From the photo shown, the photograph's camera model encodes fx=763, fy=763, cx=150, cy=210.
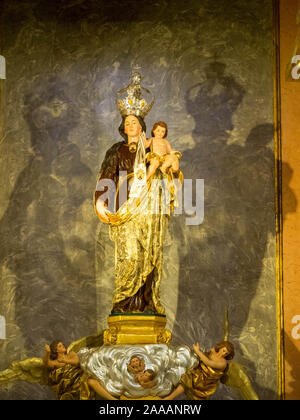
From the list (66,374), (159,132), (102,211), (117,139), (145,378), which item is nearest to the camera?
(145,378)

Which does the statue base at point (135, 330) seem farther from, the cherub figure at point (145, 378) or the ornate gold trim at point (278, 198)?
the ornate gold trim at point (278, 198)

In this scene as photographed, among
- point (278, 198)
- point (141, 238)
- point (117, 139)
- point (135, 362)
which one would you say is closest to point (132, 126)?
point (141, 238)

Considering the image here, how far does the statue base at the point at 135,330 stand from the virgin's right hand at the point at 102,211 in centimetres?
86

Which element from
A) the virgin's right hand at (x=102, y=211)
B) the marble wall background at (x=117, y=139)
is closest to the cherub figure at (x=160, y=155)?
the virgin's right hand at (x=102, y=211)

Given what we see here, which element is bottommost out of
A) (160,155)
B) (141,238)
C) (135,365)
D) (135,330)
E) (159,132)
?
(135,365)

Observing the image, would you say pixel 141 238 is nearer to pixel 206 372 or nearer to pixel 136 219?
pixel 136 219

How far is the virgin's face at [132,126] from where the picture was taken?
6938 millimetres

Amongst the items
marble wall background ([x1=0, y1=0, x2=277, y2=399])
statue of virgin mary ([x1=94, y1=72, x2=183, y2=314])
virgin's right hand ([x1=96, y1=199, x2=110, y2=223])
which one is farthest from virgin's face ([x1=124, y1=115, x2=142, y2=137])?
marble wall background ([x1=0, y1=0, x2=277, y2=399])

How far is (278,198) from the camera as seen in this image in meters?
7.79

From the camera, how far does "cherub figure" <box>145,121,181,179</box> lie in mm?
6754

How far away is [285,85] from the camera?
8008 millimetres

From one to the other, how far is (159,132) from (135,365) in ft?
6.92
